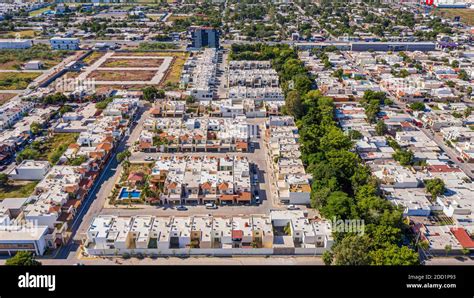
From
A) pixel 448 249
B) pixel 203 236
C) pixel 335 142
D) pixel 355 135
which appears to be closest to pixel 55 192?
pixel 203 236

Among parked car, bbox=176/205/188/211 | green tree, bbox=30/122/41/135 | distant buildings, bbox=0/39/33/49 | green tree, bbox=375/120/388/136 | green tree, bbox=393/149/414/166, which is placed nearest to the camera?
parked car, bbox=176/205/188/211

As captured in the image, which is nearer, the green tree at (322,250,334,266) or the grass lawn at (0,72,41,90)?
the green tree at (322,250,334,266)

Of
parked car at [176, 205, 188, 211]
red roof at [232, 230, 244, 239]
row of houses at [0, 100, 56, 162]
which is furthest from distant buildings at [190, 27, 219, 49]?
red roof at [232, 230, 244, 239]

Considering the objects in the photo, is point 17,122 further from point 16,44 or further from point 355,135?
point 16,44

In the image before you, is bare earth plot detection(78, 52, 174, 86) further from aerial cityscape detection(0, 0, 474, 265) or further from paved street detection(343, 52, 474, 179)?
paved street detection(343, 52, 474, 179)

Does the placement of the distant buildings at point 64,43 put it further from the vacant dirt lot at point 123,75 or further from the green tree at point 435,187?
the green tree at point 435,187

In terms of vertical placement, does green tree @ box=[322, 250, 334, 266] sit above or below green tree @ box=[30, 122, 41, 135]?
below

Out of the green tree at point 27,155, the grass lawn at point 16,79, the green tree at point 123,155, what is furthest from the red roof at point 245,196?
the grass lawn at point 16,79

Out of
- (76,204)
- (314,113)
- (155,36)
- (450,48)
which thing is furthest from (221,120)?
(450,48)
